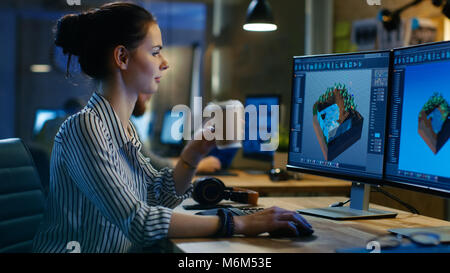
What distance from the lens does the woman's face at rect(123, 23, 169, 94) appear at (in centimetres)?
159

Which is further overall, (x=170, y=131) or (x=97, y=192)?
(x=170, y=131)

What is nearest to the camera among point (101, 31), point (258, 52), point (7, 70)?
point (101, 31)

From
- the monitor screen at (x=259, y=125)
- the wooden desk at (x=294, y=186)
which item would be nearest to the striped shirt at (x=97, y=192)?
the wooden desk at (x=294, y=186)

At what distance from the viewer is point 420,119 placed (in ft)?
4.71

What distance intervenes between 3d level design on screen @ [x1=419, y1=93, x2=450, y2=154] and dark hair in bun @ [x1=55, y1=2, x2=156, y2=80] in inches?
32.2

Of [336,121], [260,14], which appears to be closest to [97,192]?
[336,121]

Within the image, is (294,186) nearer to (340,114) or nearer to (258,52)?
(340,114)

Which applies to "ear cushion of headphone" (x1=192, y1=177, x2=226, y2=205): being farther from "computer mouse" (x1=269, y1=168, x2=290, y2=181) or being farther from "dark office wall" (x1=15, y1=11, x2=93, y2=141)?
"dark office wall" (x1=15, y1=11, x2=93, y2=141)

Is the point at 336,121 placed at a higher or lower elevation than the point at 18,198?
higher

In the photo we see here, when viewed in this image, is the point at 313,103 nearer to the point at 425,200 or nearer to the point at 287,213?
the point at 287,213

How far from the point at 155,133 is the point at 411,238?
5418mm

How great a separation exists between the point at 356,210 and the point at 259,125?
148 cm

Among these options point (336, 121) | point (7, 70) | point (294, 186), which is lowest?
point (294, 186)

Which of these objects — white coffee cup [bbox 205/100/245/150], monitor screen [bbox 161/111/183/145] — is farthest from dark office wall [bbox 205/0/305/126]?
white coffee cup [bbox 205/100/245/150]
